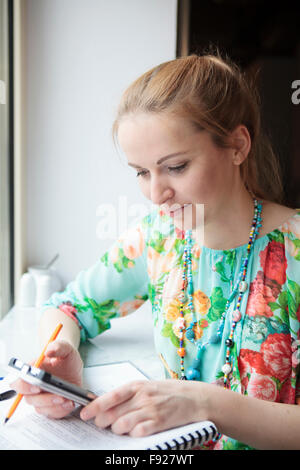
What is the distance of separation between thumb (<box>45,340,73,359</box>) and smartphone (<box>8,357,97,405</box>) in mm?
135

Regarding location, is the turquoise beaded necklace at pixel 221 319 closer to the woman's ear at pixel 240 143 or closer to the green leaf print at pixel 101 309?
the woman's ear at pixel 240 143

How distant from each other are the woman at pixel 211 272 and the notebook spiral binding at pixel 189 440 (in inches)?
1.2

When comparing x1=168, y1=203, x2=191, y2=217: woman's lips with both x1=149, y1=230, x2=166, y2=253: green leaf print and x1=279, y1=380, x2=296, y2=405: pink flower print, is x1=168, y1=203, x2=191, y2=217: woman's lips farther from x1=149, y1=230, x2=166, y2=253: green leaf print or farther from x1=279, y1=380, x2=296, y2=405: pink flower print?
x1=279, y1=380, x2=296, y2=405: pink flower print

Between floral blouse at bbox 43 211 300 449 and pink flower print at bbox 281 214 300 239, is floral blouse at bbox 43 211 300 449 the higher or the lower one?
the lower one

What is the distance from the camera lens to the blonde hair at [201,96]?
2.67ft

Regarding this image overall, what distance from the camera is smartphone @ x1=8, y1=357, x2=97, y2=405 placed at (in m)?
0.63

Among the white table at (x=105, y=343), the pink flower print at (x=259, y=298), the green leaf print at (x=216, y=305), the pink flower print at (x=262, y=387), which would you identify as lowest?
the white table at (x=105, y=343)

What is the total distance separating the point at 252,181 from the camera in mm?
1008

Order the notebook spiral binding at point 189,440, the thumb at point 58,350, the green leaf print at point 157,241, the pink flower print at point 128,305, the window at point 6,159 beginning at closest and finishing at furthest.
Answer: the notebook spiral binding at point 189,440 → the thumb at point 58,350 → the green leaf print at point 157,241 → the pink flower print at point 128,305 → the window at point 6,159

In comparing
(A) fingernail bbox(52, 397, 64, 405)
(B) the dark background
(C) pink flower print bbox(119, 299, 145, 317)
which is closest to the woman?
(A) fingernail bbox(52, 397, 64, 405)

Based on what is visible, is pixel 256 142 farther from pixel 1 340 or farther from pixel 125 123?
pixel 1 340

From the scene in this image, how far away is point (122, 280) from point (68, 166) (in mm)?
624

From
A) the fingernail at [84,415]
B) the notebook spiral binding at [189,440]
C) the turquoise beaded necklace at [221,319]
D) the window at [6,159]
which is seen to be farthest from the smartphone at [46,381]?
the window at [6,159]

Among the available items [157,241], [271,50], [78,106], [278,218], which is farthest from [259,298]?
[271,50]
